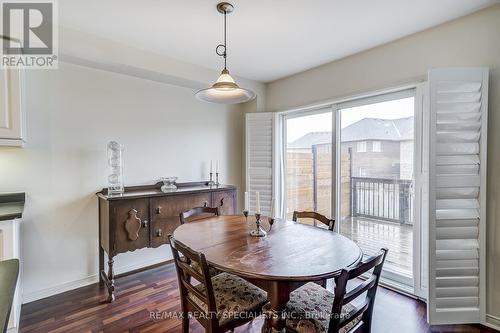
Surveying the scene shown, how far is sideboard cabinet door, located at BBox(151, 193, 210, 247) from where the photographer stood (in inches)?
106

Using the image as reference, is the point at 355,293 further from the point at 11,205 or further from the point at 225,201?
the point at 11,205

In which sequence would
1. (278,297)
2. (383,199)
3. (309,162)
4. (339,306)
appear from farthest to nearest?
(309,162) < (383,199) < (278,297) < (339,306)

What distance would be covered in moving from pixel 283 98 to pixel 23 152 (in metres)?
3.05

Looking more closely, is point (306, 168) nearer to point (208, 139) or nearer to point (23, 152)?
point (208, 139)

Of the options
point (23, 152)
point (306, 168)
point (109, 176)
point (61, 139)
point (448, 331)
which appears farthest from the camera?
point (306, 168)

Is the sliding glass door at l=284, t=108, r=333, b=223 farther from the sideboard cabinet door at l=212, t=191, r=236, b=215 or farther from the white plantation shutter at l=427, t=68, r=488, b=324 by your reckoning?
the white plantation shutter at l=427, t=68, r=488, b=324

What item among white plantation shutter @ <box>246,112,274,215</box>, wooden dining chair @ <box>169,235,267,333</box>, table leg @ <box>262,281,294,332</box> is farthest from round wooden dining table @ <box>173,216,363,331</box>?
white plantation shutter @ <box>246,112,274,215</box>

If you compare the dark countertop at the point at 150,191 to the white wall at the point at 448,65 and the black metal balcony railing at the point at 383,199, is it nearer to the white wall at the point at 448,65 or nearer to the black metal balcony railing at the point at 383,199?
the black metal balcony railing at the point at 383,199

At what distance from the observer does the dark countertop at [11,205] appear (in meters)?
1.85

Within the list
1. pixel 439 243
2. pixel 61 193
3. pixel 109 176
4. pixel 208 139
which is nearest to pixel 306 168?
pixel 208 139

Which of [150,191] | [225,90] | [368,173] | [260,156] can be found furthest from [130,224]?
[368,173]

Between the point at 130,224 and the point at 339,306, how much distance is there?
81.8 inches

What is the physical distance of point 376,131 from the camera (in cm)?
286

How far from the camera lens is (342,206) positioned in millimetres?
3186
